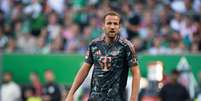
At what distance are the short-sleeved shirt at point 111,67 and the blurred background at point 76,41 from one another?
7379 millimetres

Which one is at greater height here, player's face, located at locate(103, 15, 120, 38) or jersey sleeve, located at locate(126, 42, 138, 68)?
player's face, located at locate(103, 15, 120, 38)

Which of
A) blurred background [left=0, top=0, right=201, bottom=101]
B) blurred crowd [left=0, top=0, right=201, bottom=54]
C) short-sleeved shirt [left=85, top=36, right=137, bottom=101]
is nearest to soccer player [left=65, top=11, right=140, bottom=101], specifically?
short-sleeved shirt [left=85, top=36, right=137, bottom=101]

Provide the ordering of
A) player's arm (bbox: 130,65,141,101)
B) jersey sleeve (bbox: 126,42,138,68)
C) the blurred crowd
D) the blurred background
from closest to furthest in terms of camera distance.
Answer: player's arm (bbox: 130,65,141,101), jersey sleeve (bbox: 126,42,138,68), the blurred background, the blurred crowd

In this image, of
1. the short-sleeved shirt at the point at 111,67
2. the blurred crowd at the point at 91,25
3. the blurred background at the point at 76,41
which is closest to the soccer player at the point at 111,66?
the short-sleeved shirt at the point at 111,67

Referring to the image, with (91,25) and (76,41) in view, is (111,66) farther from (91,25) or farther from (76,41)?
(91,25)

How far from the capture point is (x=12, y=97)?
19891 millimetres

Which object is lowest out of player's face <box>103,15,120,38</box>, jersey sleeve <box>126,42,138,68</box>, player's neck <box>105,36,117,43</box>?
jersey sleeve <box>126,42,138,68</box>

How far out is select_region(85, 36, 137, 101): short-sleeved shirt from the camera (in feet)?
33.0

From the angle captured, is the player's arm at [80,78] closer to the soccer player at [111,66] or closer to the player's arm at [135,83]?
the soccer player at [111,66]

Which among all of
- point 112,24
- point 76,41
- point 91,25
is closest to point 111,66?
point 112,24

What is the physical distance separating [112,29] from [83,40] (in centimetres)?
1041

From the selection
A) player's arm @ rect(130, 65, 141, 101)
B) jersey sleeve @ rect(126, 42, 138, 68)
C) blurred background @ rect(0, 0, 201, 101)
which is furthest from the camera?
blurred background @ rect(0, 0, 201, 101)

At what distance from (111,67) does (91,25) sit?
10.6 metres

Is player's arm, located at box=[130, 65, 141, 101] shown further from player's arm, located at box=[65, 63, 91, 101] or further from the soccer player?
player's arm, located at box=[65, 63, 91, 101]
